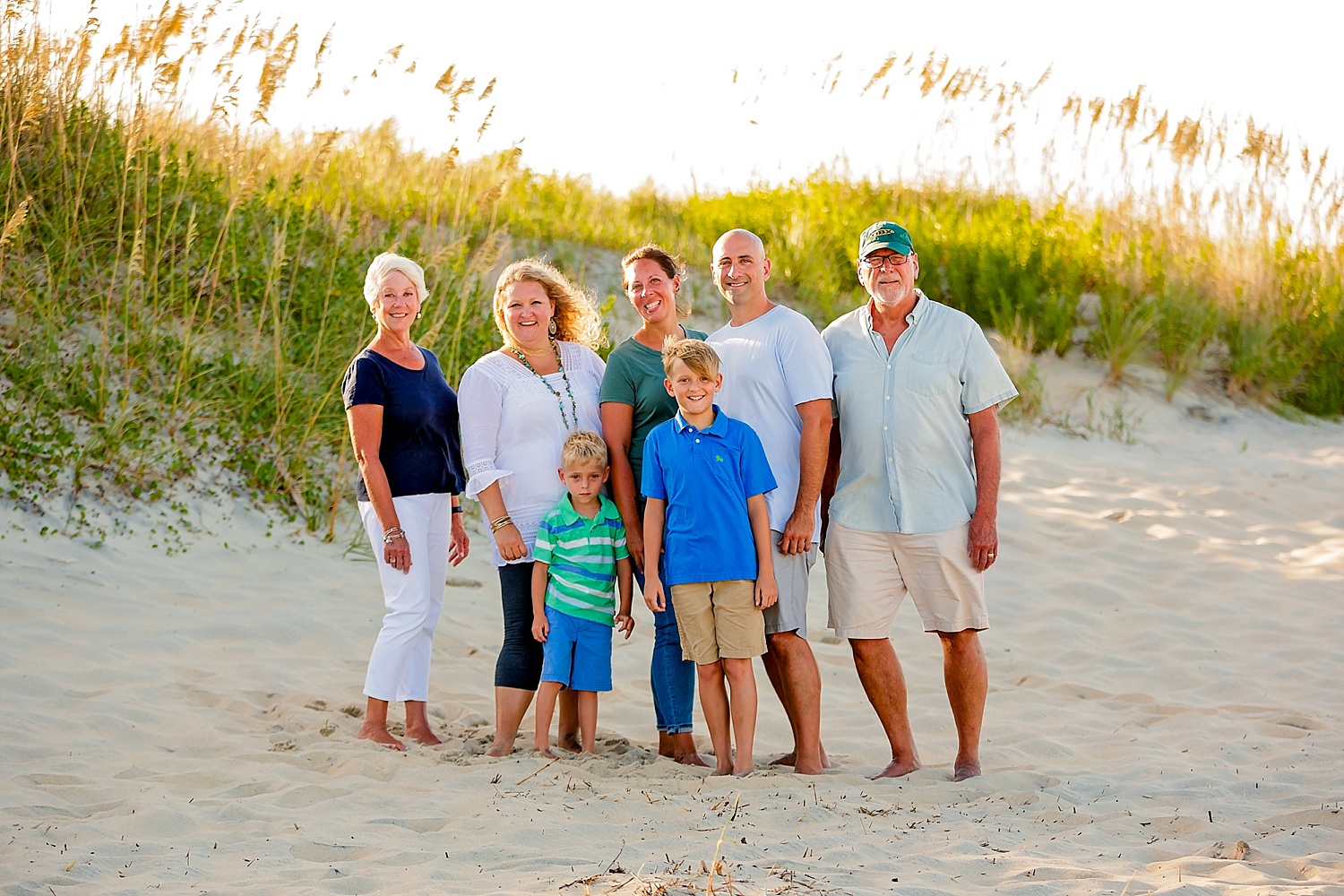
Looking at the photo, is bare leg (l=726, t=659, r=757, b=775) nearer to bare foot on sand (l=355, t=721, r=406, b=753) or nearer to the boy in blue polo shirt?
the boy in blue polo shirt

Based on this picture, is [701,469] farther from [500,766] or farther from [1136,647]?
[1136,647]

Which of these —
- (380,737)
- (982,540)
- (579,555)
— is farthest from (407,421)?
(982,540)

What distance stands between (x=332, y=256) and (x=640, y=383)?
4.89 meters

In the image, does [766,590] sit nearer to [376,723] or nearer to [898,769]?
[898,769]

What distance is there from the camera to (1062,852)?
3.43m

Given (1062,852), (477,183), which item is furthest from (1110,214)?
(1062,852)

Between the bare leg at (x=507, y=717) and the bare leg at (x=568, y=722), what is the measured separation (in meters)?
0.18

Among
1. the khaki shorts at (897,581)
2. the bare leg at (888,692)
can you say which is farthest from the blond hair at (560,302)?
the bare leg at (888,692)

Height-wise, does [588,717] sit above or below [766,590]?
below

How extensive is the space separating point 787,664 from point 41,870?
7.99ft

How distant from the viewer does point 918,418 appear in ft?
14.3

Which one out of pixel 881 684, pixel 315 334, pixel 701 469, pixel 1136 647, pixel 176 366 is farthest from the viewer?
pixel 315 334

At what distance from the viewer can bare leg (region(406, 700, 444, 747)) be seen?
472 cm

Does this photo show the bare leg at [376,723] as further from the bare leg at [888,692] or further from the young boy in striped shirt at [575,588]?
the bare leg at [888,692]
